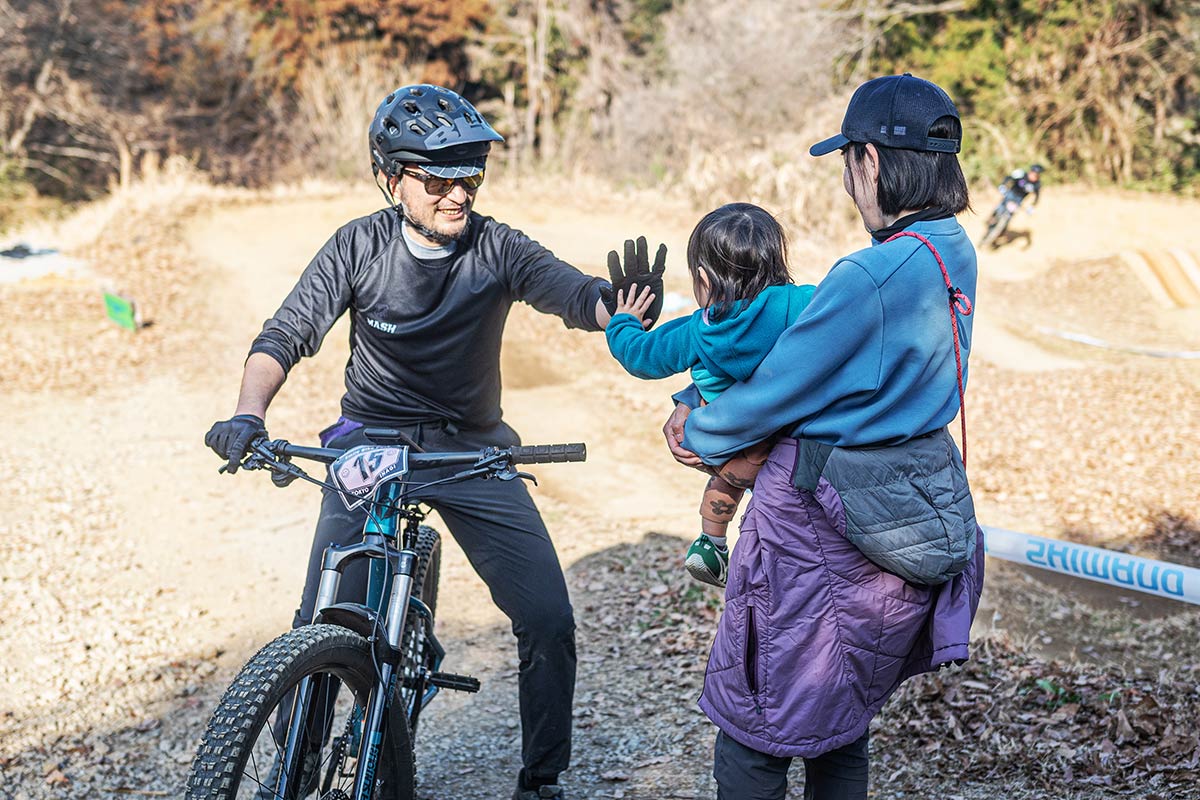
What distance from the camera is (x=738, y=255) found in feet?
8.38

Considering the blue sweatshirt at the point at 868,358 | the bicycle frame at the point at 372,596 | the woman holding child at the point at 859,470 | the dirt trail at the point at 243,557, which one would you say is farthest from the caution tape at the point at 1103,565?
the bicycle frame at the point at 372,596

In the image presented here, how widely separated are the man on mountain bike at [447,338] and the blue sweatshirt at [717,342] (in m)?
0.82

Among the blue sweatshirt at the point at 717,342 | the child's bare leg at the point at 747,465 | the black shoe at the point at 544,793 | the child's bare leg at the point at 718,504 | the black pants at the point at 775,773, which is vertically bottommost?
the black shoe at the point at 544,793

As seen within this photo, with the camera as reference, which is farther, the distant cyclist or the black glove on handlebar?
the distant cyclist

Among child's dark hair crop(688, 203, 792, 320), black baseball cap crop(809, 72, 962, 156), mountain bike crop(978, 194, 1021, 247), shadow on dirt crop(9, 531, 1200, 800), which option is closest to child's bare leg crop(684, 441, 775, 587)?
child's dark hair crop(688, 203, 792, 320)

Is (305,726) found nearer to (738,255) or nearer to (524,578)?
(524,578)

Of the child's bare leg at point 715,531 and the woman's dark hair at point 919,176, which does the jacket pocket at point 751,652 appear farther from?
the woman's dark hair at point 919,176

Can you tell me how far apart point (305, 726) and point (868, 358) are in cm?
172

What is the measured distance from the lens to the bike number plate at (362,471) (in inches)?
118

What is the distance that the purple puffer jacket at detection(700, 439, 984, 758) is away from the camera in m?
2.52

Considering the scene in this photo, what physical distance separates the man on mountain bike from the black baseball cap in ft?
3.93

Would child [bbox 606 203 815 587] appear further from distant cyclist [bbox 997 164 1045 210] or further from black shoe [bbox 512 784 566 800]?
distant cyclist [bbox 997 164 1045 210]

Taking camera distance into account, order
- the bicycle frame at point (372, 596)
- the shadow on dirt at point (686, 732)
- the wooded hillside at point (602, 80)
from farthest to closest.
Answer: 1. the wooded hillside at point (602, 80)
2. the shadow on dirt at point (686, 732)
3. the bicycle frame at point (372, 596)

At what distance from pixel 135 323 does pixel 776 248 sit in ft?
37.0
